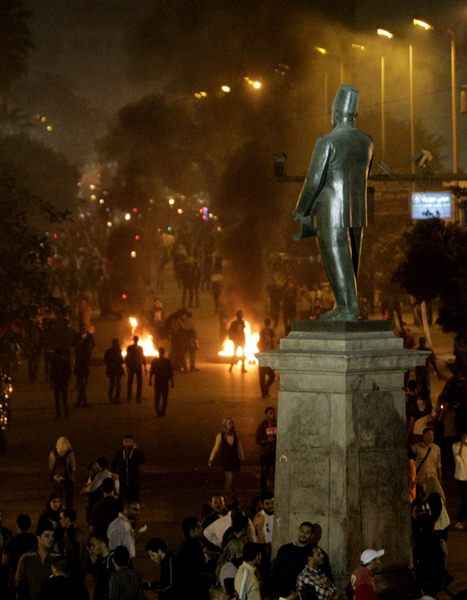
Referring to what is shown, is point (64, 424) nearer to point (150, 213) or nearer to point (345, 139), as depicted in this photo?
point (345, 139)

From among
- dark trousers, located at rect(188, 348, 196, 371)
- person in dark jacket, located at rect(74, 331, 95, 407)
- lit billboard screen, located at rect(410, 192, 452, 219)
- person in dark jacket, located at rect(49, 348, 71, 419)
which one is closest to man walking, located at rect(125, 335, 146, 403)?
person in dark jacket, located at rect(74, 331, 95, 407)

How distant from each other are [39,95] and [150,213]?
91.3 metres

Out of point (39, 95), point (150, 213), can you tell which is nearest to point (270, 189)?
point (150, 213)

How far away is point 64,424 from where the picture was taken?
2548 centimetres

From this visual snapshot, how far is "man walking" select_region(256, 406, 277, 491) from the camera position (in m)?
17.5

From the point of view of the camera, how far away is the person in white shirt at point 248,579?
377 inches

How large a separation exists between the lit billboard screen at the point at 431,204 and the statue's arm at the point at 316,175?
88.8 feet

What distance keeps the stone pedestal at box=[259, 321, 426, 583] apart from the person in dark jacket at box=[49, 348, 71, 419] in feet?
52.0

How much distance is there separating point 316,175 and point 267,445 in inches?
287

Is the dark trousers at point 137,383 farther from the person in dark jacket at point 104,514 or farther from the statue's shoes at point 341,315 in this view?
the statue's shoes at point 341,315

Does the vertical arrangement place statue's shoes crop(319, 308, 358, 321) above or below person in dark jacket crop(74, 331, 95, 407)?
below

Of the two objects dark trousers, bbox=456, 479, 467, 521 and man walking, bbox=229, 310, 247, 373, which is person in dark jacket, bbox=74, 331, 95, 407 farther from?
dark trousers, bbox=456, 479, 467, 521

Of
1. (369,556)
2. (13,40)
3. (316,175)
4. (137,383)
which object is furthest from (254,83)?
(369,556)

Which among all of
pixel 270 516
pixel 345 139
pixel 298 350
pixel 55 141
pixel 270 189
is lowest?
pixel 270 516
